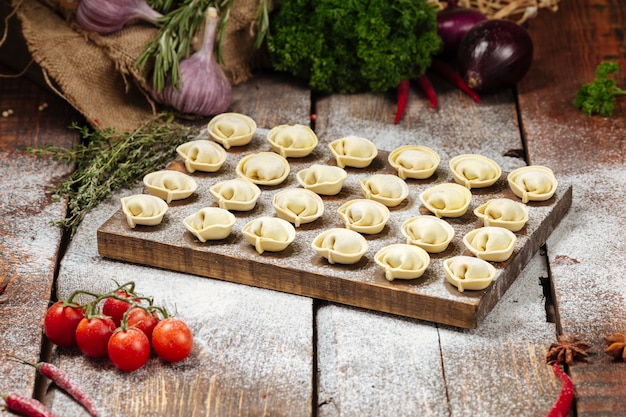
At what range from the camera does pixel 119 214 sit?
2658 mm

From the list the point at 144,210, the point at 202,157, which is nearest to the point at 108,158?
the point at 202,157

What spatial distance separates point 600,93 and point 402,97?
2.27 feet

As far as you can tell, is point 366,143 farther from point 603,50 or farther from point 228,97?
point 603,50

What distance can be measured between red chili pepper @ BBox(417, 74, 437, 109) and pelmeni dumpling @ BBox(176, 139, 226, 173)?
0.96 m

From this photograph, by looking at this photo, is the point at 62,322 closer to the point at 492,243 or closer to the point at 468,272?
the point at 468,272

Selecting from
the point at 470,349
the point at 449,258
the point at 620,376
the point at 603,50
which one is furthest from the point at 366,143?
the point at 603,50

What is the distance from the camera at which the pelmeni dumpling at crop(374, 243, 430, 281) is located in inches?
91.2

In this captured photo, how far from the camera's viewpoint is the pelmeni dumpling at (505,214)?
8.28ft

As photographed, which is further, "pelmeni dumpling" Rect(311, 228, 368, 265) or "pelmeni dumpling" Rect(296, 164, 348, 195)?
"pelmeni dumpling" Rect(296, 164, 348, 195)

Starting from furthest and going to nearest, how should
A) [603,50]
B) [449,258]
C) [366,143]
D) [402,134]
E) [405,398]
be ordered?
[603,50] < [402,134] < [366,143] < [449,258] < [405,398]

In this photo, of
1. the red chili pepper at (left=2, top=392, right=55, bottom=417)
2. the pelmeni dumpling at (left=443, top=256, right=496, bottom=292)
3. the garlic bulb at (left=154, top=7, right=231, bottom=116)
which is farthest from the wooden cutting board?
the red chili pepper at (left=2, top=392, right=55, bottom=417)

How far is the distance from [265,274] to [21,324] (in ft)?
2.01

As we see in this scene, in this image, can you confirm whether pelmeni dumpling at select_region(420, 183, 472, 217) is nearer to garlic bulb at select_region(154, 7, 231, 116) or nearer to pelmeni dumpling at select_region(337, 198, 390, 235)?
pelmeni dumpling at select_region(337, 198, 390, 235)

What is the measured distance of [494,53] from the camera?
136 inches
